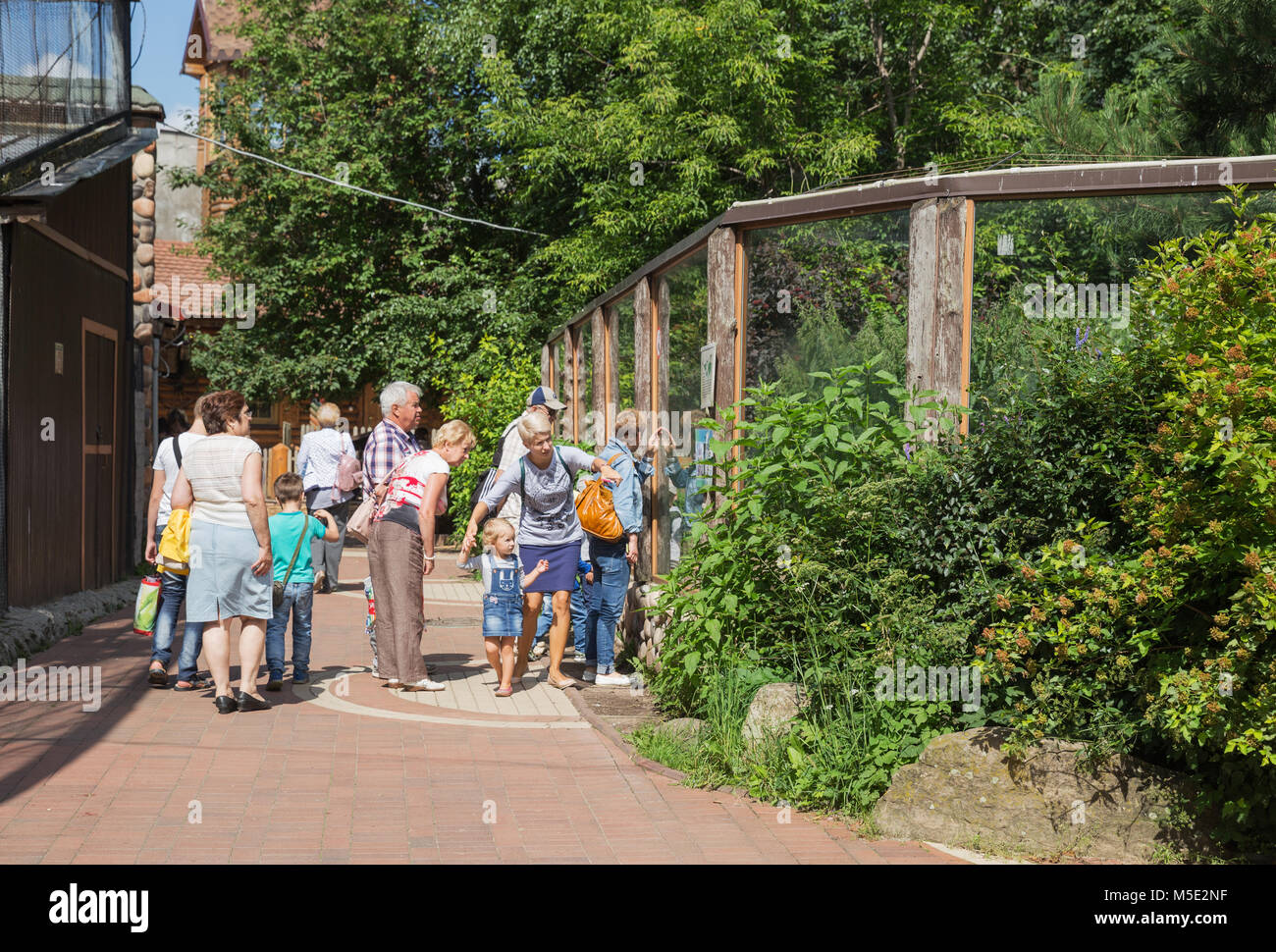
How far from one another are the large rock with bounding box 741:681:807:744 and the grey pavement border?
17.8 feet

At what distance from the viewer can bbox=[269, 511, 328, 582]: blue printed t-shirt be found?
831 cm

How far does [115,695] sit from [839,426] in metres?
4.79

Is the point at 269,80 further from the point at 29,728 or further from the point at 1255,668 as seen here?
the point at 1255,668

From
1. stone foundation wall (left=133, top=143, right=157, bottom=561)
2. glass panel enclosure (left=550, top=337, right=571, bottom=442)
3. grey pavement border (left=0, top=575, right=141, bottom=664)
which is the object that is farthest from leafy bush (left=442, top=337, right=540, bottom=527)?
grey pavement border (left=0, top=575, right=141, bottom=664)

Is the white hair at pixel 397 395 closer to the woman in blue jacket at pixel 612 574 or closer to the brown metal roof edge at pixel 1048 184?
the woman in blue jacket at pixel 612 574

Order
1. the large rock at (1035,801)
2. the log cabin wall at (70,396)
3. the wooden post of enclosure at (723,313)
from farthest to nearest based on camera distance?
1. the log cabin wall at (70,396)
2. the wooden post of enclosure at (723,313)
3. the large rock at (1035,801)

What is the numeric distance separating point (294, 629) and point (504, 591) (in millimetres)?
1457

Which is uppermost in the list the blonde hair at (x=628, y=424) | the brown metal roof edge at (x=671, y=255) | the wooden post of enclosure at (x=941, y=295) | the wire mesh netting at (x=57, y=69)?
the wire mesh netting at (x=57, y=69)

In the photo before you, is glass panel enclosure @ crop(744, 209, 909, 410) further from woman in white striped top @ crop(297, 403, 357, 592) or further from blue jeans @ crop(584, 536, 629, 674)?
woman in white striped top @ crop(297, 403, 357, 592)

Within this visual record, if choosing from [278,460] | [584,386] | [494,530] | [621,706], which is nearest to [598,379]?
[584,386]

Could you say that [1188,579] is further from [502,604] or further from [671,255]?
[671,255]

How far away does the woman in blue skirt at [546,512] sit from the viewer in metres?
8.40

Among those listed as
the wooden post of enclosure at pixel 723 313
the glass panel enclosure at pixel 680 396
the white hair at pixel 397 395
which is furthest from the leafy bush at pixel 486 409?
the wooden post of enclosure at pixel 723 313

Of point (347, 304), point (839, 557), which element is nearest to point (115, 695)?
point (839, 557)
